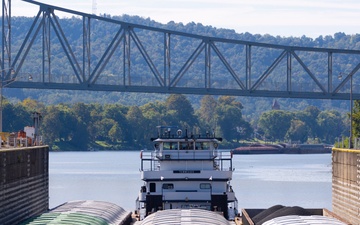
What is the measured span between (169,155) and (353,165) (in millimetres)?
14567

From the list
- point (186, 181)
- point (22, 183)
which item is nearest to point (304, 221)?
point (22, 183)

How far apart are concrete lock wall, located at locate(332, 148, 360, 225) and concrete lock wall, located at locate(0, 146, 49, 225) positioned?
13705mm

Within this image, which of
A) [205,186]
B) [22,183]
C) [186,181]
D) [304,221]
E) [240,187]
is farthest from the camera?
[240,187]

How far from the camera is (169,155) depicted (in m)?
64.2

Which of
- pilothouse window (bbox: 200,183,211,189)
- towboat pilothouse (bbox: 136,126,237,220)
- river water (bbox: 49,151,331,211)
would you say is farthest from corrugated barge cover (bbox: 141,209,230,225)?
river water (bbox: 49,151,331,211)

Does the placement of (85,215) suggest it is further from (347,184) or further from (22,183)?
(347,184)

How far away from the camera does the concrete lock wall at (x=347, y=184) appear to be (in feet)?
166

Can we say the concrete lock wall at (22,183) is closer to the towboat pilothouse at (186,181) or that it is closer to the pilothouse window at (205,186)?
the towboat pilothouse at (186,181)

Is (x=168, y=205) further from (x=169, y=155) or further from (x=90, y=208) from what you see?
(x=90, y=208)

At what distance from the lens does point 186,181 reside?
62.3 meters

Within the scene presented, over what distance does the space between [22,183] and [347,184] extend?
47.3 feet

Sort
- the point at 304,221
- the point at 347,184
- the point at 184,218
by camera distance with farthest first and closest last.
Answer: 1. the point at 347,184
2. the point at 184,218
3. the point at 304,221

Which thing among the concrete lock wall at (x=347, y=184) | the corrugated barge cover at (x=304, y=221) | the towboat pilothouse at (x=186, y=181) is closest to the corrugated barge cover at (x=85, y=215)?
the towboat pilothouse at (x=186, y=181)

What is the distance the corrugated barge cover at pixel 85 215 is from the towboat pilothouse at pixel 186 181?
Answer: 5.98m
